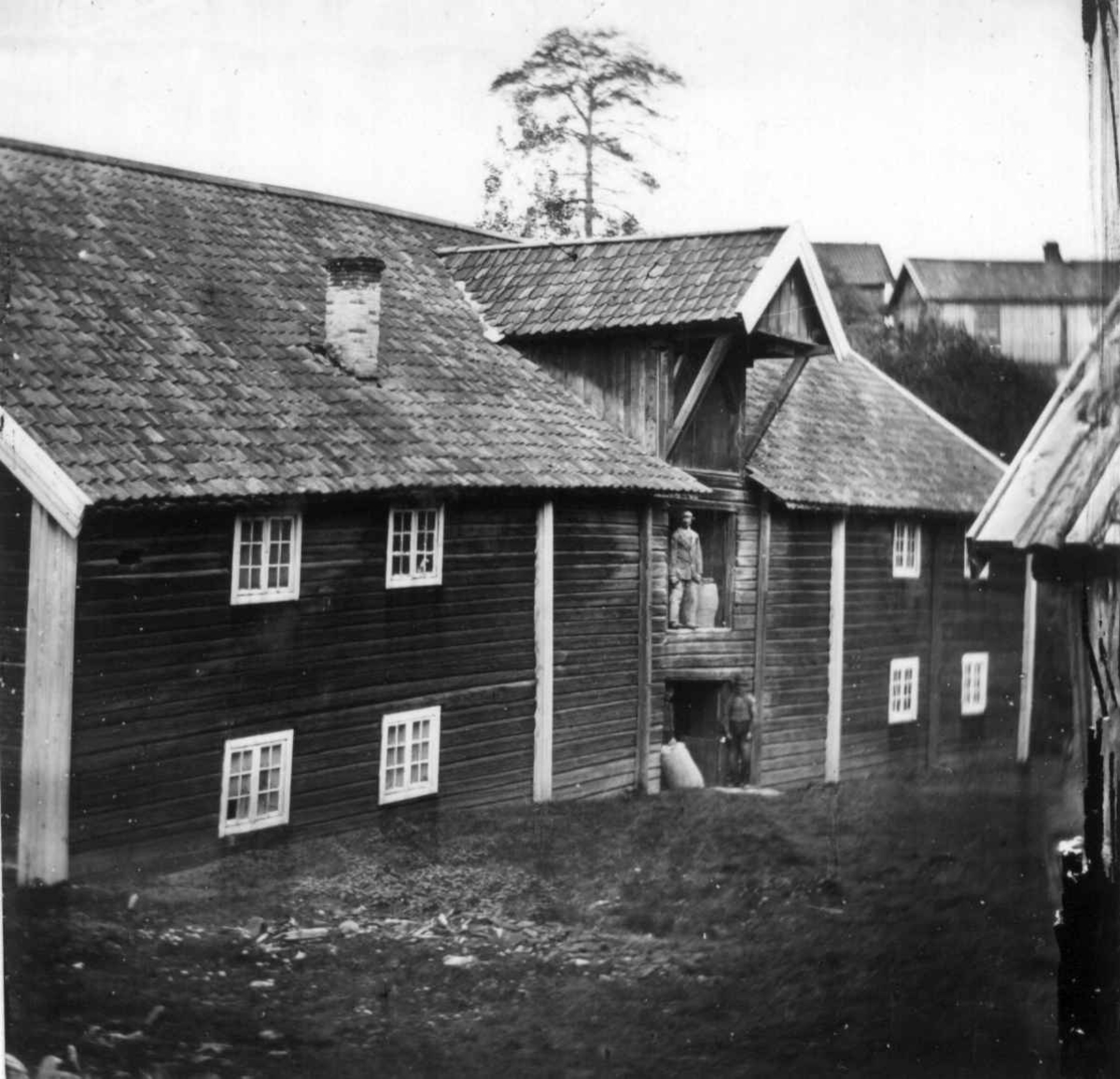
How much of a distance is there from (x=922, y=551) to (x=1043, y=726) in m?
1.11

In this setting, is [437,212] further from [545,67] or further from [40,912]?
[40,912]

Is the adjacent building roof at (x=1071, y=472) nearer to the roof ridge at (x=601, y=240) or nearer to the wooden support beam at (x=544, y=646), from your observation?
the roof ridge at (x=601, y=240)

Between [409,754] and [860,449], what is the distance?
3.45 m

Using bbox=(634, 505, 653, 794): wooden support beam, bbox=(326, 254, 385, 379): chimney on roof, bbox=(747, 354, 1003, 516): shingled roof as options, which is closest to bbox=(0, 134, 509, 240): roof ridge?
bbox=(326, 254, 385, 379): chimney on roof

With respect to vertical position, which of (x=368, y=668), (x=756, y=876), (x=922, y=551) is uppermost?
(x=922, y=551)

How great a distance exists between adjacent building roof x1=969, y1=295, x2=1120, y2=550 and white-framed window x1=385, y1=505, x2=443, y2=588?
4.08m

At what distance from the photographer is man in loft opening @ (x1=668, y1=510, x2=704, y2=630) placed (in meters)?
8.05

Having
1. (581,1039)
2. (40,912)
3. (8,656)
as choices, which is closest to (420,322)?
(8,656)

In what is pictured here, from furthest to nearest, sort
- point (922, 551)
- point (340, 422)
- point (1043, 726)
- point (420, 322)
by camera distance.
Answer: point (420, 322)
point (340, 422)
point (922, 551)
point (1043, 726)

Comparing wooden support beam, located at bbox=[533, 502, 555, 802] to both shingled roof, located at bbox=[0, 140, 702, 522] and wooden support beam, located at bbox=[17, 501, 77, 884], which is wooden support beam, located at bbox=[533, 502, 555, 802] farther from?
wooden support beam, located at bbox=[17, 501, 77, 884]

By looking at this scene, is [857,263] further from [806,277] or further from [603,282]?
[603,282]

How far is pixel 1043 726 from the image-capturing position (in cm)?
598

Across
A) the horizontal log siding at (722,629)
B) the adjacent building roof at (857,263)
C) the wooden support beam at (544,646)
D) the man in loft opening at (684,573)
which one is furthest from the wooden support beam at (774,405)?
the wooden support beam at (544,646)

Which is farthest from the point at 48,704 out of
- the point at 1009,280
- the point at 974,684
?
the point at 1009,280
